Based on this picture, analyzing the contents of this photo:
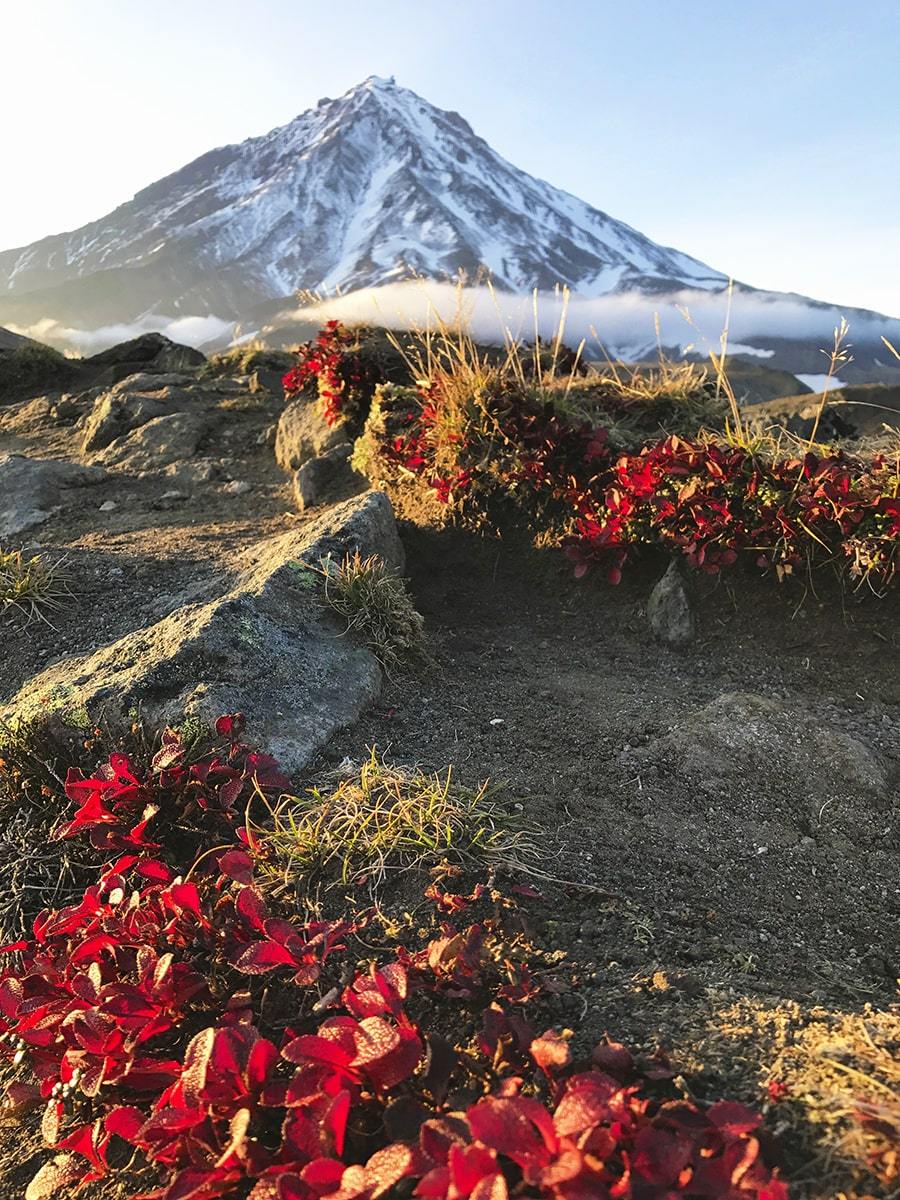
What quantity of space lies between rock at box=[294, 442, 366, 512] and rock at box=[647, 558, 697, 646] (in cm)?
295

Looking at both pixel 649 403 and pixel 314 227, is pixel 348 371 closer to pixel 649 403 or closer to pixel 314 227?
pixel 649 403

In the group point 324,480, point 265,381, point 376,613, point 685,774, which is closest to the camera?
point 685,774

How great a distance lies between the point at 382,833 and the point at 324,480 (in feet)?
15.3

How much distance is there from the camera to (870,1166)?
3.64 ft

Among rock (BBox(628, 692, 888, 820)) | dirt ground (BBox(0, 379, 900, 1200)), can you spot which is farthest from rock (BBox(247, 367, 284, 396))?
rock (BBox(628, 692, 888, 820))

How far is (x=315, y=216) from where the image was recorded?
164m

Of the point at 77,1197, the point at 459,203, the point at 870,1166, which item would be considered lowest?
the point at 77,1197

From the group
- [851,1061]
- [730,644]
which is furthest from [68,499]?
[851,1061]

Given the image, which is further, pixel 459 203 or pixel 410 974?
pixel 459 203

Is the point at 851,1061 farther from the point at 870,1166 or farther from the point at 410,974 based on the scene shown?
the point at 410,974

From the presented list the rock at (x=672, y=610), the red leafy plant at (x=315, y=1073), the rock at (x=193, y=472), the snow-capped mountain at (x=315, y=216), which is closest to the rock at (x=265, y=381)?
the rock at (x=193, y=472)

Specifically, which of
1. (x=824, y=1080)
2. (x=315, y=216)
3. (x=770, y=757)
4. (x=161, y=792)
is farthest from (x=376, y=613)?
(x=315, y=216)

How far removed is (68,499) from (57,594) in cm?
269

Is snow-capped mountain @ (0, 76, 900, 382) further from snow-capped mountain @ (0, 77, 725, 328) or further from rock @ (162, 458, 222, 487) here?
rock @ (162, 458, 222, 487)
